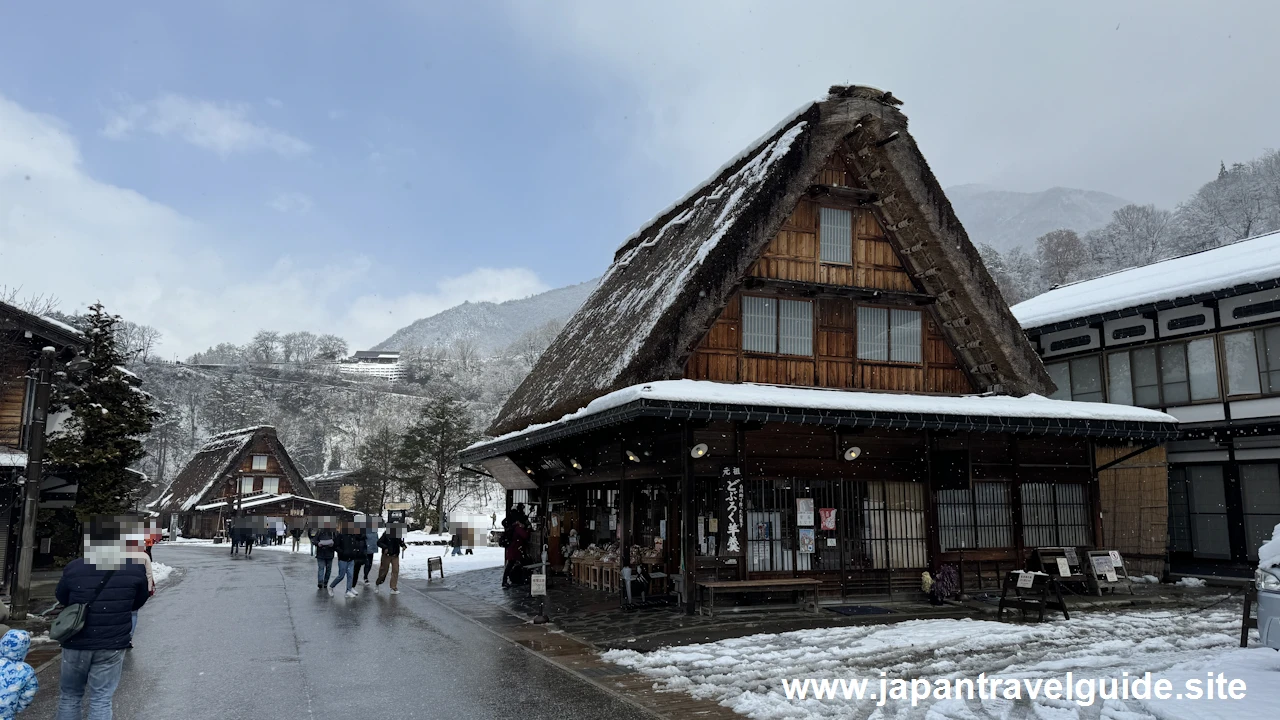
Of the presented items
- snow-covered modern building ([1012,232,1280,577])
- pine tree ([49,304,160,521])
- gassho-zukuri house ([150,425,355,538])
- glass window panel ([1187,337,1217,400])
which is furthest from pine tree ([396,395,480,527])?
glass window panel ([1187,337,1217,400])

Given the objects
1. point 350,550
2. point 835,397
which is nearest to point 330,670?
point 350,550

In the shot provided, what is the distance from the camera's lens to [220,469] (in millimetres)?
50000

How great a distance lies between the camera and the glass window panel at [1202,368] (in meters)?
18.1

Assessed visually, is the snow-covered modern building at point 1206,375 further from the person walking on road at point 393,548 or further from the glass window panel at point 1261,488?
the person walking on road at point 393,548

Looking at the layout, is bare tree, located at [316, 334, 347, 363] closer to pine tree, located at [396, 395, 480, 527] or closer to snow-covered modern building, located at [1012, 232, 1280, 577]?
pine tree, located at [396, 395, 480, 527]

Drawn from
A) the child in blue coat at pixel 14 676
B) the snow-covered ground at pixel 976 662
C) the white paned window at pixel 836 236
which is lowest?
the snow-covered ground at pixel 976 662

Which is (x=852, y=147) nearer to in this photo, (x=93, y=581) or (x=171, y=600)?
(x=93, y=581)

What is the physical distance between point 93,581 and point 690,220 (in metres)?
13.1

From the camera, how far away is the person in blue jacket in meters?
5.43

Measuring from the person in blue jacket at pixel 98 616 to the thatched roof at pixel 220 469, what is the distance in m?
49.8

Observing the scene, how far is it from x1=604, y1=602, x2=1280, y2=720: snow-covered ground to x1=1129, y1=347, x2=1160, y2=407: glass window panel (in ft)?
29.4

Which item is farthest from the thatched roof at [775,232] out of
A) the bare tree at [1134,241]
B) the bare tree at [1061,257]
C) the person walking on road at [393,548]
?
the bare tree at [1061,257]

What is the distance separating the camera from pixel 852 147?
14.6 m

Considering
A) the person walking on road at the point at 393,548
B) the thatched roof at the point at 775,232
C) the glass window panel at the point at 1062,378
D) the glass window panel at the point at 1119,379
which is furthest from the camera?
the glass window panel at the point at 1062,378
